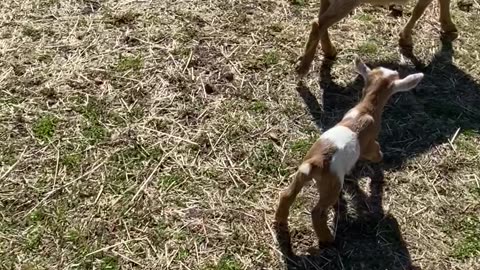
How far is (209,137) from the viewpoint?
539cm

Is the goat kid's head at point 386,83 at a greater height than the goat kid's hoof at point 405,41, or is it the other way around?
the goat kid's head at point 386,83

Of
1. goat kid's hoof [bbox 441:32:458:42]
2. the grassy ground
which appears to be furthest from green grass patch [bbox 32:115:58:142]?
goat kid's hoof [bbox 441:32:458:42]

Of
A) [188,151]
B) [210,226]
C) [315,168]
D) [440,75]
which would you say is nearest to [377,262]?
[315,168]

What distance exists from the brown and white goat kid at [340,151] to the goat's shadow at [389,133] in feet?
0.59

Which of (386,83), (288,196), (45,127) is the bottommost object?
(45,127)

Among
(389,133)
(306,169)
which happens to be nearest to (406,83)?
(389,133)

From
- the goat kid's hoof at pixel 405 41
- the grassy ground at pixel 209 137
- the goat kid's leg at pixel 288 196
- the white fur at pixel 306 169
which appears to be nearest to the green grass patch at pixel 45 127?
the grassy ground at pixel 209 137

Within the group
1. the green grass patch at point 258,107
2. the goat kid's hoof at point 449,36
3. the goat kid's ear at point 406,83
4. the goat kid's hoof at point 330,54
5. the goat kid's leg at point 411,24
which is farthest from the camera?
the goat kid's hoof at point 449,36

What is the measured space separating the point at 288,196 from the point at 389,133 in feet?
4.82

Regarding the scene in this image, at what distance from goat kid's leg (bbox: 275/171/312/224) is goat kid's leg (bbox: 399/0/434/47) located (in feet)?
7.94

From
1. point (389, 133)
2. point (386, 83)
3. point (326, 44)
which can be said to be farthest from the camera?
point (326, 44)

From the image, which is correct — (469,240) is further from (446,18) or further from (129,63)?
(129,63)

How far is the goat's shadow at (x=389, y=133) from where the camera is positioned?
4.63 m

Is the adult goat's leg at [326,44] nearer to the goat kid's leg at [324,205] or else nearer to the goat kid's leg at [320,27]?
the goat kid's leg at [320,27]
